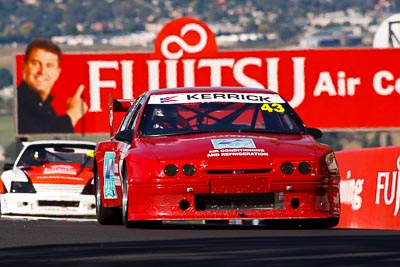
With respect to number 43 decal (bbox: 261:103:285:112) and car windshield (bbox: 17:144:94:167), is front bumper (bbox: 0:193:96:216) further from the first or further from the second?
number 43 decal (bbox: 261:103:285:112)

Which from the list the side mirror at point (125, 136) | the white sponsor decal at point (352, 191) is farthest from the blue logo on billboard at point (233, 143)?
the white sponsor decal at point (352, 191)

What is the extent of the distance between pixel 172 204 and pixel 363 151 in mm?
6286

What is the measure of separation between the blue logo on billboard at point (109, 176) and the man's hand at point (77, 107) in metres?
24.5

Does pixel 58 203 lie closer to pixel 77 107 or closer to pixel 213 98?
pixel 213 98

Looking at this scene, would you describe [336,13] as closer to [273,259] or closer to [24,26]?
[24,26]

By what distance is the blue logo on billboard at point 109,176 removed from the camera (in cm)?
1547

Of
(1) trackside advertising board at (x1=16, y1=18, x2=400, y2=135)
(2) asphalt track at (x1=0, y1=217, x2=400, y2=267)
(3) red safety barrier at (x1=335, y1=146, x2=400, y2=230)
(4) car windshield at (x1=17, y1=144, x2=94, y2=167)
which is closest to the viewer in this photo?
(2) asphalt track at (x1=0, y1=217, x2=400, y2=267)

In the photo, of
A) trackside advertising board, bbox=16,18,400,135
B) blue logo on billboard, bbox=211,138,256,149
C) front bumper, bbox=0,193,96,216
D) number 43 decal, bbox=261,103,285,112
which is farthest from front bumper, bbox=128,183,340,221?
trackside advertising board, bbox=16,18,400,135

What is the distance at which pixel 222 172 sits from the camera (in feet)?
44.9

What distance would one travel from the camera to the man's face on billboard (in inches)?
1582

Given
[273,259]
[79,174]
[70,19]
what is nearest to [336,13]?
[70,19]

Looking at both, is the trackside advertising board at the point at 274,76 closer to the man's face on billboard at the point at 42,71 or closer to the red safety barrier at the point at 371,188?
the man's face on billboard at the point at 42,71

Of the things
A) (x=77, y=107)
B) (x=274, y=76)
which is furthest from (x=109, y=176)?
(x=77, y=107)

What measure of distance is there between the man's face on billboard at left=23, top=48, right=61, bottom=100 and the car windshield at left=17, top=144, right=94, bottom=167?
1571 centimetres
